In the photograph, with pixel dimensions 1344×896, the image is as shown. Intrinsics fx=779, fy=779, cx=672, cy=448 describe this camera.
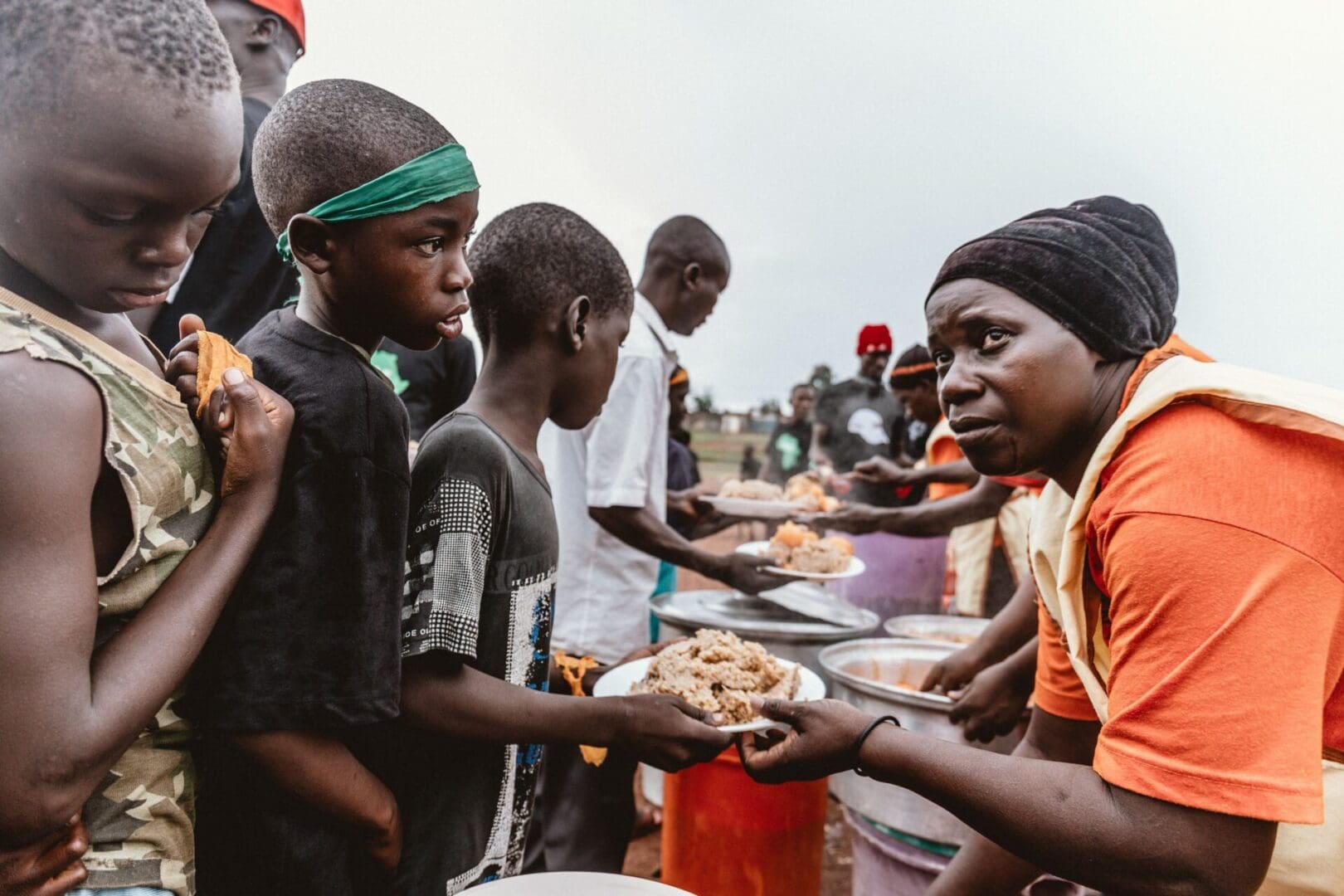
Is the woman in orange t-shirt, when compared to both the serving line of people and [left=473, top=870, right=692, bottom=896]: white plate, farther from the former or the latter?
[left=473, top=870, right=692, bottom=896]: white plate

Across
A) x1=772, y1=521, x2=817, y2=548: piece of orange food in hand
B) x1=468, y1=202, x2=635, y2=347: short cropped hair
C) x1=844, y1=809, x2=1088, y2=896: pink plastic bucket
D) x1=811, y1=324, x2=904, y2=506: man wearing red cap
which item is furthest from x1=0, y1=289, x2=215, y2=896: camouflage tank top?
x1=811, y1=324, x2=904, y2=506: man wearing red cap

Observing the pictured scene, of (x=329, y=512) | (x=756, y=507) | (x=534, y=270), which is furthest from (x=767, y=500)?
(x=329, y=512)

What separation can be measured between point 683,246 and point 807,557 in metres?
1.65

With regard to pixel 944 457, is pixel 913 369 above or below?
above

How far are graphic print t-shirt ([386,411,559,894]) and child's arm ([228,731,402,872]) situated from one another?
19 centimetres

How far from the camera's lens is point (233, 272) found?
2441mm

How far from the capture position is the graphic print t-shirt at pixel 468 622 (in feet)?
5.01

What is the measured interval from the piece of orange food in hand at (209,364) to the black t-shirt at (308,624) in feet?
0.37

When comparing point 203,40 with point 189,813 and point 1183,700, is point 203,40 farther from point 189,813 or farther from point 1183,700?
point 1183,700

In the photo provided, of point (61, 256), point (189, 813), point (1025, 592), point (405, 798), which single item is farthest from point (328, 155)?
point (1025, 592)

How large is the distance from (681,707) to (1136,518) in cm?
107

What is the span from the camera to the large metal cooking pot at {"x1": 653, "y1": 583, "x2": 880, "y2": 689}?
3104 mm

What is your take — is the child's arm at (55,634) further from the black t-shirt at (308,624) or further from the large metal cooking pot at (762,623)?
the large metal cooking pot at (762,623)

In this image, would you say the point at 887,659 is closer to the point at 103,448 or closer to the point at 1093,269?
the point at 1093,269
